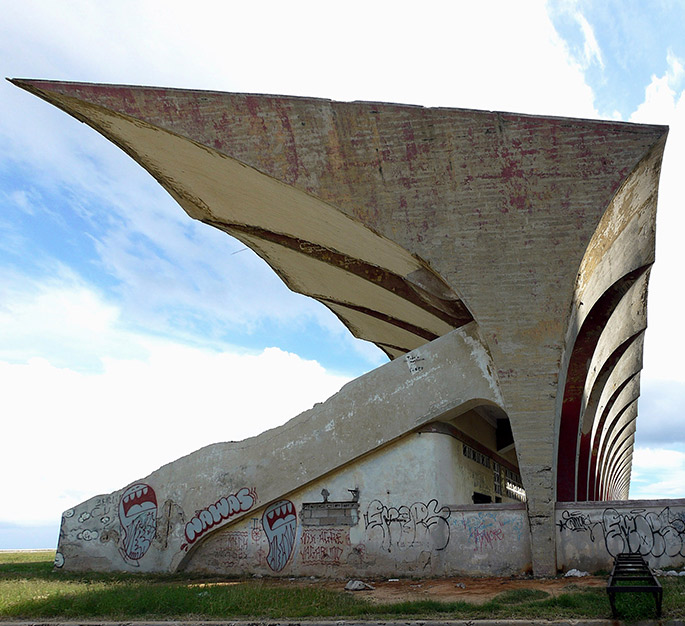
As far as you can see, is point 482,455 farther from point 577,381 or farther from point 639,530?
point 639,530

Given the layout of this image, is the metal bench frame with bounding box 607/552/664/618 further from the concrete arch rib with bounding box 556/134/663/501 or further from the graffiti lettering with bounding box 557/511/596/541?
the concrete arch rib with bounding box 556/134/663/501

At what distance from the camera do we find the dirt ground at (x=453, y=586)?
31.2 feet

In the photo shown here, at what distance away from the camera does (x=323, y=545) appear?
1287cm

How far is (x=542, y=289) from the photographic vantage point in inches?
482

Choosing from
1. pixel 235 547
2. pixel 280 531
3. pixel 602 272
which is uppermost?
pixel 602 272

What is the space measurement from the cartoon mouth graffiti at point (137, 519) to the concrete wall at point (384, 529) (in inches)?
41.5

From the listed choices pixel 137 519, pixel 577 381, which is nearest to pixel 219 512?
pixel 137 519

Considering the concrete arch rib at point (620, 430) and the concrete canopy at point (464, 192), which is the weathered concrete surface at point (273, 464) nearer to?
the concrete canopy at point (464, 192)

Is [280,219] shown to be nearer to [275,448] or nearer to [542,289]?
[275,448]

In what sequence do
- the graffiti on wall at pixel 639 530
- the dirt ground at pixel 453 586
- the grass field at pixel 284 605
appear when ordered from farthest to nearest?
the graffiti on wall at pixel 639 530 → the dirt ground at pixel 453 586 → the grass field at pixel 284 605

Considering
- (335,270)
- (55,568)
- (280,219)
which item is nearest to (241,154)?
(280,219)

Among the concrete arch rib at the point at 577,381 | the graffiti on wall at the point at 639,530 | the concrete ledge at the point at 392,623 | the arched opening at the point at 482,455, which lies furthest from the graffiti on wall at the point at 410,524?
the concrete arch rib at the point at 577,381

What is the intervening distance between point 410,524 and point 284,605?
4584 millimetres

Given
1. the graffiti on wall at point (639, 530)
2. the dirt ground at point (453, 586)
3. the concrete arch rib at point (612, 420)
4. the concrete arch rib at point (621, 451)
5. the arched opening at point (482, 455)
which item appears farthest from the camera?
the concrete arch rib at point (621, 451)
